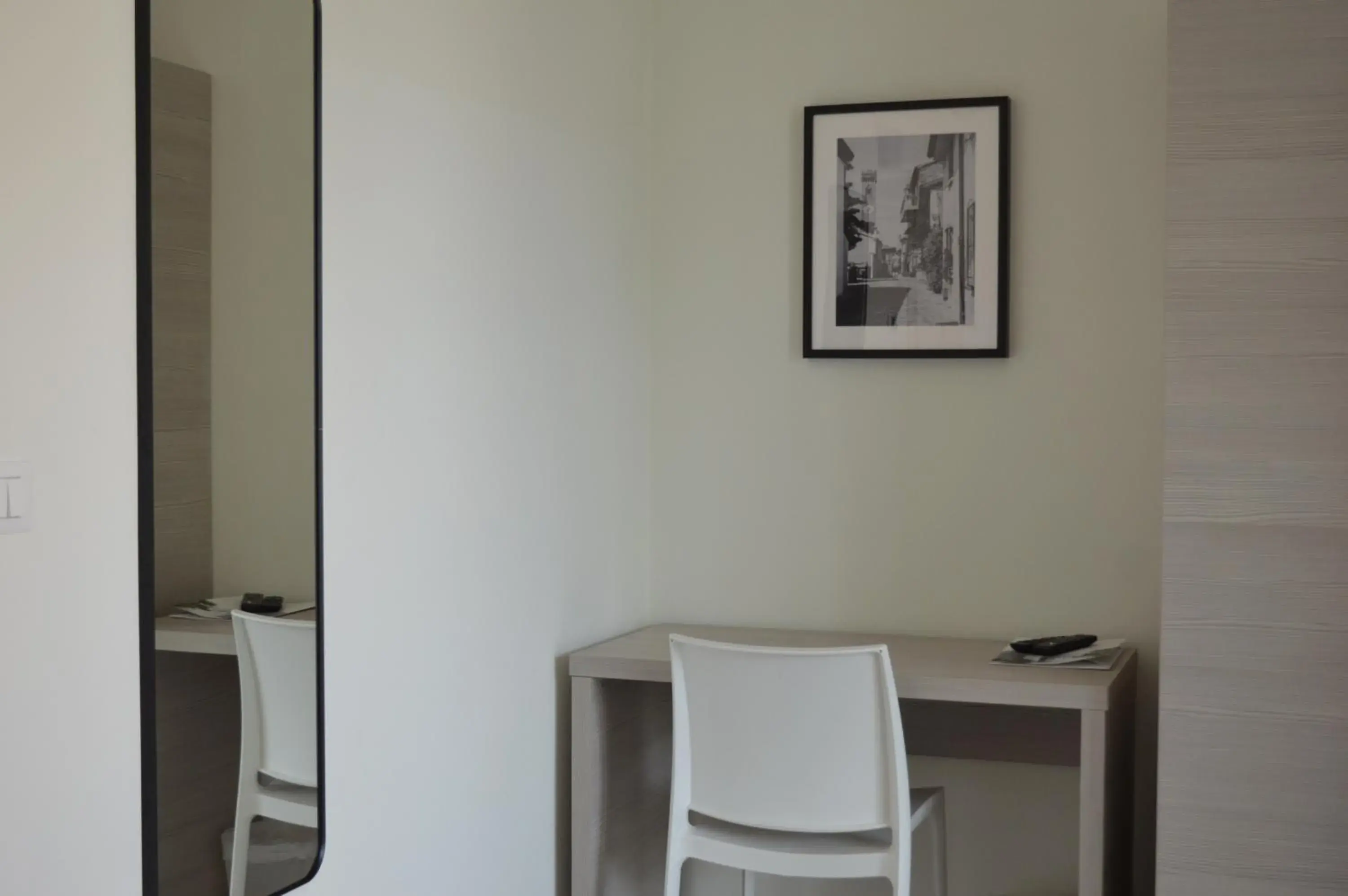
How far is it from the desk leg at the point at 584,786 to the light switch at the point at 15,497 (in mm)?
1502

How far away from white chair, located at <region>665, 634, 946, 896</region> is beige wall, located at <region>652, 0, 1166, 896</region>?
0.81m

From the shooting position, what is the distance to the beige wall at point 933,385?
3.05 meters

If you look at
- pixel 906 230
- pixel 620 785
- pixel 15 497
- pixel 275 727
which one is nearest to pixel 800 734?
pixel 620 785

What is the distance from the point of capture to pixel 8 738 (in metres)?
1.41

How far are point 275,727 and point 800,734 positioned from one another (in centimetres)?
96

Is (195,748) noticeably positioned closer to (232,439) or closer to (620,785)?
(232,439)

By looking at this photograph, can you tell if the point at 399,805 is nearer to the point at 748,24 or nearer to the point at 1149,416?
the point at 1149,416

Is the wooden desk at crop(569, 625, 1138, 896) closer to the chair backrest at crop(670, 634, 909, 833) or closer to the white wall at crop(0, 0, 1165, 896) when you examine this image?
the white wall at crop(0, 0, 1165, 896)

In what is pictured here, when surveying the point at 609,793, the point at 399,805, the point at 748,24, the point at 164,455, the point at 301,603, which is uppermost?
the point at 748,24

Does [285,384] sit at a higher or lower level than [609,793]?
higher

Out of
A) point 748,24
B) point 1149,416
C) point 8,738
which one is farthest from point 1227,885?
point 748,24

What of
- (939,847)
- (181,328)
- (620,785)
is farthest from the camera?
(620,785)

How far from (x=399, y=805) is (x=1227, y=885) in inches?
54.7

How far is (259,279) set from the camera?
5.97 ft
